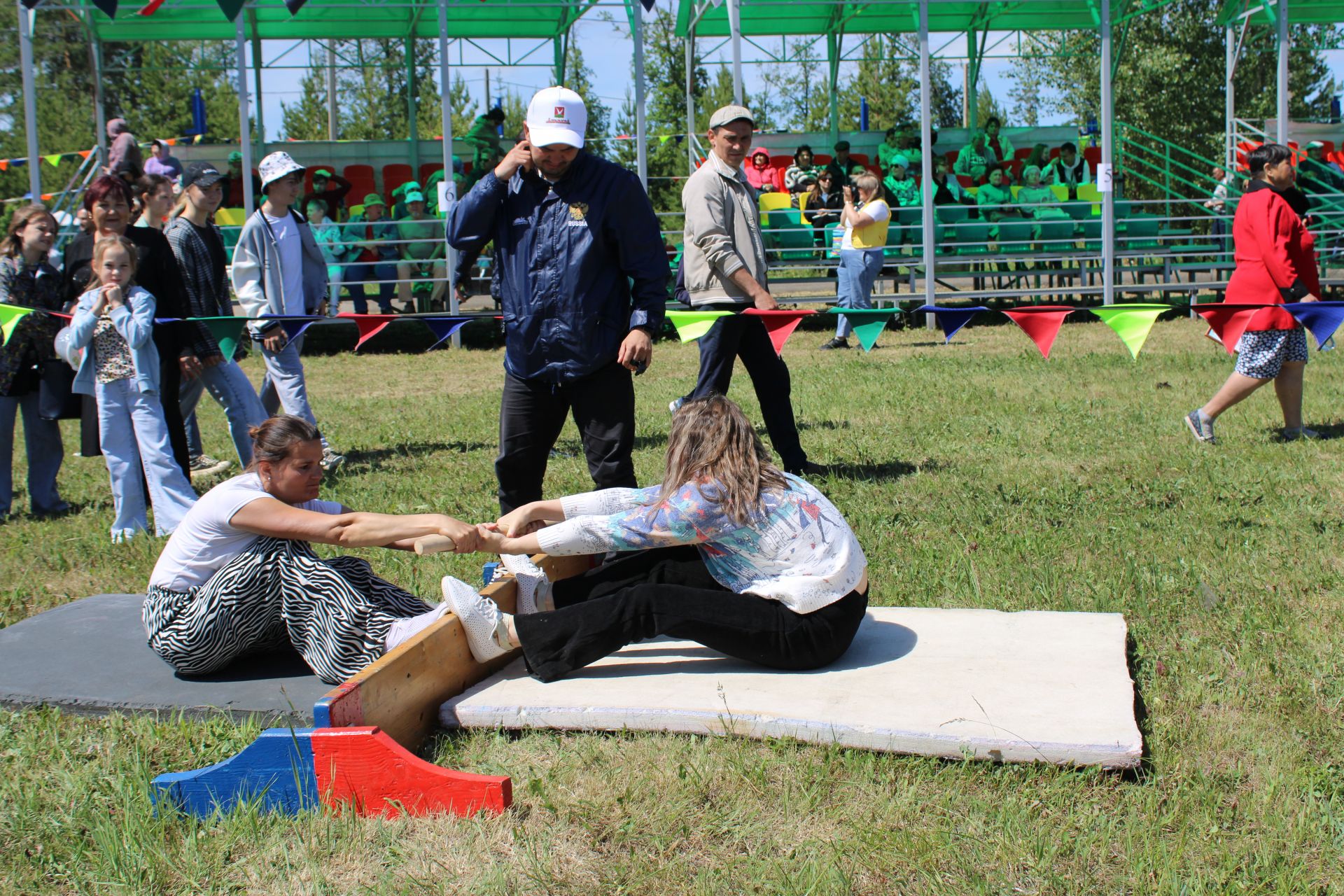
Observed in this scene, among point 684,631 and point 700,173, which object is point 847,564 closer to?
point 684,631

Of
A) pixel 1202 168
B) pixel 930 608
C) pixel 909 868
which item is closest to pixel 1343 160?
pixel 1202 168

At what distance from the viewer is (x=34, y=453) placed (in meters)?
7.69

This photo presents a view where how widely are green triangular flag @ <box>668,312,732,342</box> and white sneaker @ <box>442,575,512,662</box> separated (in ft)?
11.1

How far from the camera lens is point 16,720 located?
410cm

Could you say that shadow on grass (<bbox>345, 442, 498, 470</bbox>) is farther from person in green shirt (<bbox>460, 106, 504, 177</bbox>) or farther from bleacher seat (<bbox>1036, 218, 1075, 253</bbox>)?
bleacher seat (<bbox>1036, 218, 1075, 253</bbox>)

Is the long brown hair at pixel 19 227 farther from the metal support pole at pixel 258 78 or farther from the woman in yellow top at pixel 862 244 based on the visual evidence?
the metal support pole at pixel 258 78

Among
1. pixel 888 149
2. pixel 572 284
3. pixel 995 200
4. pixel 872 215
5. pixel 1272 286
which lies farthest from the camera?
pixel 888 149

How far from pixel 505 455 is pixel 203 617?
61.8 inches

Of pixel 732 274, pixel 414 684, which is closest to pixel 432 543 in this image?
pixel 414 684

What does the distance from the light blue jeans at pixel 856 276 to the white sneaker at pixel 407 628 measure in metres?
11.2

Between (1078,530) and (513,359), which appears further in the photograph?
(1078,530)

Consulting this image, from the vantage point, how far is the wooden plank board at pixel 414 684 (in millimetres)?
3547

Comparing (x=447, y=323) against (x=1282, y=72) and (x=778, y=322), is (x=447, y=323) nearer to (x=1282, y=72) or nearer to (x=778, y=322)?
(x=778, y=322)

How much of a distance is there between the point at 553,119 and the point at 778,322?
2724 millimetres
